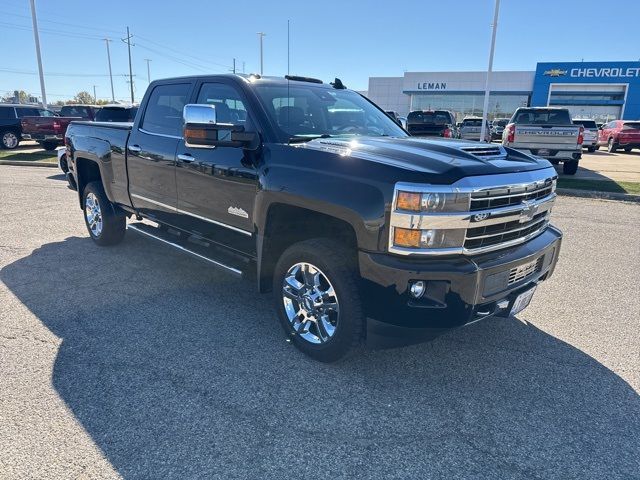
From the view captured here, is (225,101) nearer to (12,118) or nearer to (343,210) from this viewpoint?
(343,210)

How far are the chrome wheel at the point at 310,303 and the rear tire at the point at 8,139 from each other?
2201cm

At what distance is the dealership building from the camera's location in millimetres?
44219

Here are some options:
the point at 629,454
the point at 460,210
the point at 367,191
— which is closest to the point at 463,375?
the point at 629,454

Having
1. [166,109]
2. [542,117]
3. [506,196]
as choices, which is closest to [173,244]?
[166,109]

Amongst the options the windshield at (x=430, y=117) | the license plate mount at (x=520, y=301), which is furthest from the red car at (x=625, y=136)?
the license plate mount at (x=520, y=301)

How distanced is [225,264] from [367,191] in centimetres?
163

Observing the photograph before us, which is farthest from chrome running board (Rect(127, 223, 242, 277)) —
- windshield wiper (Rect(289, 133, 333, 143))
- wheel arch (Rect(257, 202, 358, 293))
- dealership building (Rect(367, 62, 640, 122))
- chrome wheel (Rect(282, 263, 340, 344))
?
dealership building (Rect(367, 62, 640, 122))

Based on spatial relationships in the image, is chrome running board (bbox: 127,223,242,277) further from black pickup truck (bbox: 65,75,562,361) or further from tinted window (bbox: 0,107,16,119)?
tinted window (bbox: 0,107,16,119)

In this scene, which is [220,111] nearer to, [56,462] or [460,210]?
[460,210]

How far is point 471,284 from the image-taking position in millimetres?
2648

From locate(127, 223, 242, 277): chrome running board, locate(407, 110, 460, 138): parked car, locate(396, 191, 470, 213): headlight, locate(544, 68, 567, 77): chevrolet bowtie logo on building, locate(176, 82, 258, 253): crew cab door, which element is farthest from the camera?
locate(544, 68, 567, 77): chevrolet bowtie logo on building

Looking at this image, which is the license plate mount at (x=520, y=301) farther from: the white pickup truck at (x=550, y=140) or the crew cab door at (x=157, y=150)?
the white pickup truck at (x=550, y=140)

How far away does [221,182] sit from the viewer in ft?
12.6

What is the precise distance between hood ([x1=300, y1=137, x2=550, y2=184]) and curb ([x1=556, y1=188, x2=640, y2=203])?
775 cm
